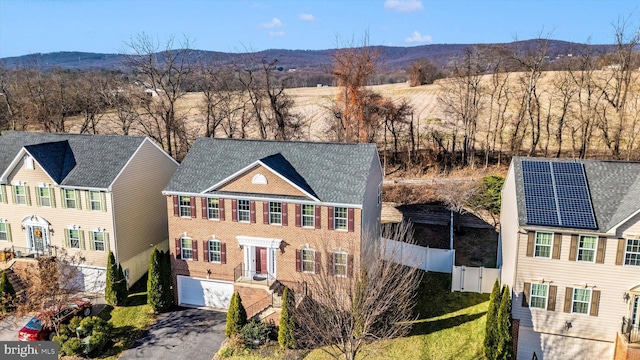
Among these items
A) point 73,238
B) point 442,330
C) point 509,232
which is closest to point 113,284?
point 73,238

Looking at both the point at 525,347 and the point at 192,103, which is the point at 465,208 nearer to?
the point at 525,347

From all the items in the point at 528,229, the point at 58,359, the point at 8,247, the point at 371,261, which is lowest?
the point at 58,359

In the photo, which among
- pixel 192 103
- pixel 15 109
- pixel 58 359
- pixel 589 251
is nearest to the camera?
pixel 589 251

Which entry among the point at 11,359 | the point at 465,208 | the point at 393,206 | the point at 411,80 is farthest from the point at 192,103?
the point at 11,359

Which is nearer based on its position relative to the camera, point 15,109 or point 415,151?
point 415,151

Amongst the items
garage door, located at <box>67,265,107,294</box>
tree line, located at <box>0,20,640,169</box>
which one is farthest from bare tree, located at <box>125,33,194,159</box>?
garage door, located at <box>67,265,107,294</box>

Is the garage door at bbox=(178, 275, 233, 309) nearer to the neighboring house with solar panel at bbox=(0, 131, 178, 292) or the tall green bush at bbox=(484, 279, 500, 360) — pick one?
the neighboring house with solar panel at bbox=(0, 131, 178, 292)
